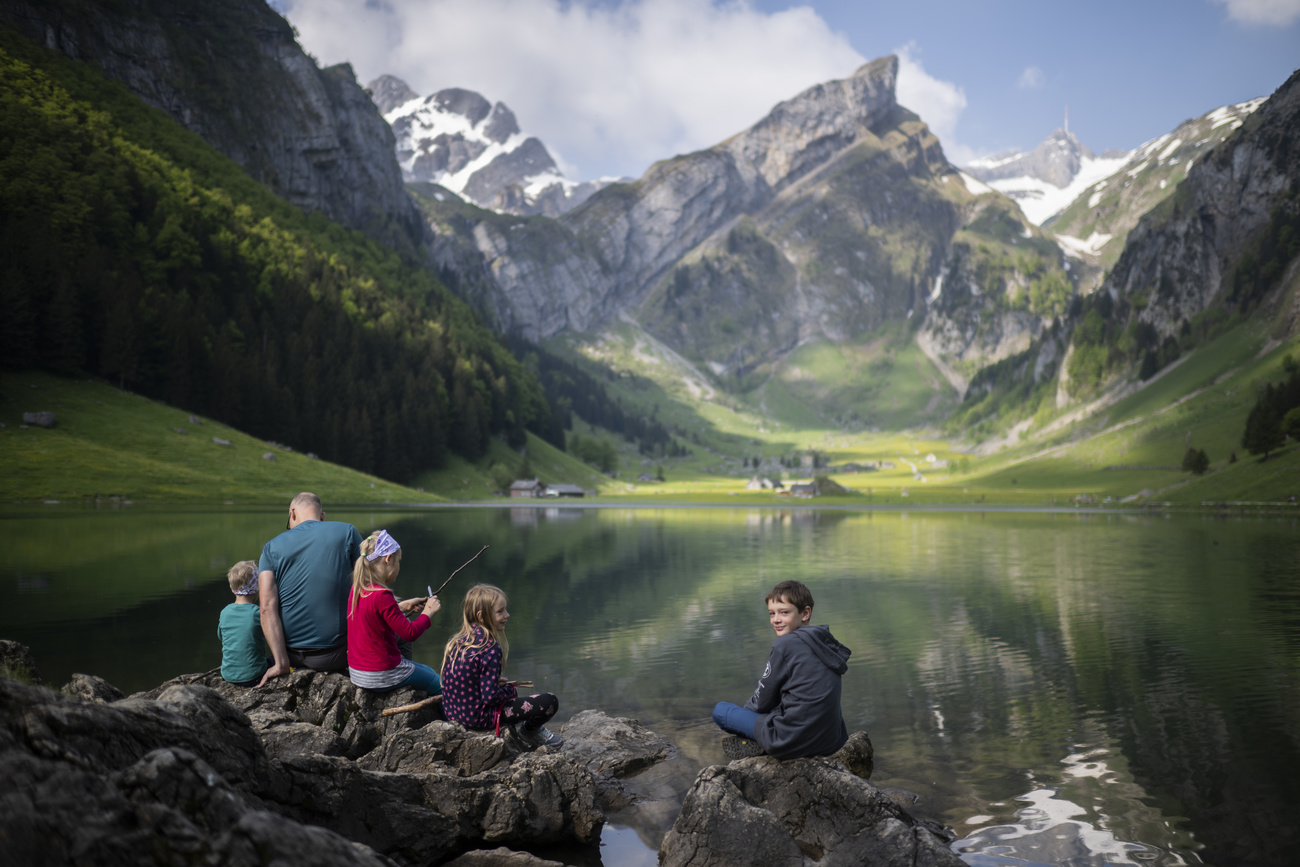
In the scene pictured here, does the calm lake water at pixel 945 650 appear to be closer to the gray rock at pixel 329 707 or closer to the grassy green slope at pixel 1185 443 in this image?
the gray rock at pixel 329 707

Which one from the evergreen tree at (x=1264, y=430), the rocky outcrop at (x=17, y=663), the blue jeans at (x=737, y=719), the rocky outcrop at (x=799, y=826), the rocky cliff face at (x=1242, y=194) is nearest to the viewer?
the rocky outcrop at (x=799, y=826)

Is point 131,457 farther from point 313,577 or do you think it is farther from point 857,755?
point 857,755

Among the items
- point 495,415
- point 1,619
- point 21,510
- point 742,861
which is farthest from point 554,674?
point 495,415

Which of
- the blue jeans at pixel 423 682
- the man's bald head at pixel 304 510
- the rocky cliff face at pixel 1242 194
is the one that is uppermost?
the rocky cliff face at pixel 1242 194

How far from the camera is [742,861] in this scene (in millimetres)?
9234

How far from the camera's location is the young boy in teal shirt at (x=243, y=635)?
12.5 m

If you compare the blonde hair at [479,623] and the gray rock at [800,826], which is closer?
the gray rock at [800,826]

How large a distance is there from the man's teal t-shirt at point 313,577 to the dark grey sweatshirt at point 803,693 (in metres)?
7.43

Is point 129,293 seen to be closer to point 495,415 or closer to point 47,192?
point 47,192

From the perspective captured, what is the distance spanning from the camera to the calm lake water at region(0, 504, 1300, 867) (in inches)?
460

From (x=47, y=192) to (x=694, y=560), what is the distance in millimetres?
106031

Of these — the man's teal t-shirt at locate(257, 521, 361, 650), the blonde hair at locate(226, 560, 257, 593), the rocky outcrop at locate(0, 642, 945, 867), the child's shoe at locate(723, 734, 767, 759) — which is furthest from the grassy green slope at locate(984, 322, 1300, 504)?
the blonde hair at locate(226, 560, 257, 593)

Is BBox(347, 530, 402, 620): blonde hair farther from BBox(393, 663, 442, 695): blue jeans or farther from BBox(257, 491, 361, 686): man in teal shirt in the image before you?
BBox(393, 663, 442, 695): blue jeans

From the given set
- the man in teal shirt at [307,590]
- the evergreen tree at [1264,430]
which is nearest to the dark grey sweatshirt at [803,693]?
the man in teal shirt at [307,590]
